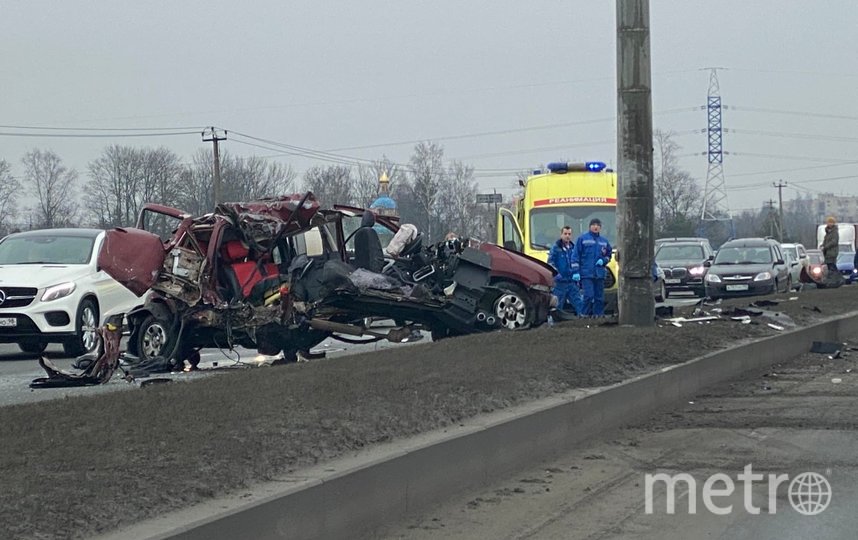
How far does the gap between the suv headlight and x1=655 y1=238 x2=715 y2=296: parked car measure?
1919 cm

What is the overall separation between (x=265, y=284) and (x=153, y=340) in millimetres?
1478

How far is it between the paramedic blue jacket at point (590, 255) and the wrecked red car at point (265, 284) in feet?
13.3

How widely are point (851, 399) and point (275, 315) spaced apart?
6.44 metres

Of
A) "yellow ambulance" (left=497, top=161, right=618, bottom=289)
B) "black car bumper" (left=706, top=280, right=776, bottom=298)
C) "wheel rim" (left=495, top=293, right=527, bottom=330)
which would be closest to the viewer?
"wheel rim" (left=495, top=293, right=527, bottom=330)

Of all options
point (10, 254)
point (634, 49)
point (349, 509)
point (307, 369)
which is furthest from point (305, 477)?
point (10, 254)

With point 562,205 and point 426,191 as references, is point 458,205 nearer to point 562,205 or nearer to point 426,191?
point 426,191

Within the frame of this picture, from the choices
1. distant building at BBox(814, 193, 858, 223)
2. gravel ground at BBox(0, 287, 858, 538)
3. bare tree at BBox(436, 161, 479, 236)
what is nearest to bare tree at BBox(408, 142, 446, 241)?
bare tree at BBox(436, 161, 479, 236)

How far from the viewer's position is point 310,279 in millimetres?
14656

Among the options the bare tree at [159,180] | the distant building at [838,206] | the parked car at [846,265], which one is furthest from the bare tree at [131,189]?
the distant building at [838,206]

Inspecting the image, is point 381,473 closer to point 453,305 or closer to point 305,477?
point 305,477

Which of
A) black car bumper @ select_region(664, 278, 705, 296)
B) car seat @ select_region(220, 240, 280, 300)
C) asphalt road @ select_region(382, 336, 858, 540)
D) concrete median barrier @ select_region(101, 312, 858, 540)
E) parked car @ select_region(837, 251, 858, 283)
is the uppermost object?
car seat @ select_region(220, 240, 280, 300)

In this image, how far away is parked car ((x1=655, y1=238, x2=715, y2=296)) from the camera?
34.1 m

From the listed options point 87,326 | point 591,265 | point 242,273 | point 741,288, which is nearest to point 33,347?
point 87,326

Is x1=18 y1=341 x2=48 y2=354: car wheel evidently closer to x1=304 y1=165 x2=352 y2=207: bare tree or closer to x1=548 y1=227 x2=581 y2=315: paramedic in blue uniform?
x1=548 y1=227 x2=581 y2=315: paramedic in blue uniform
